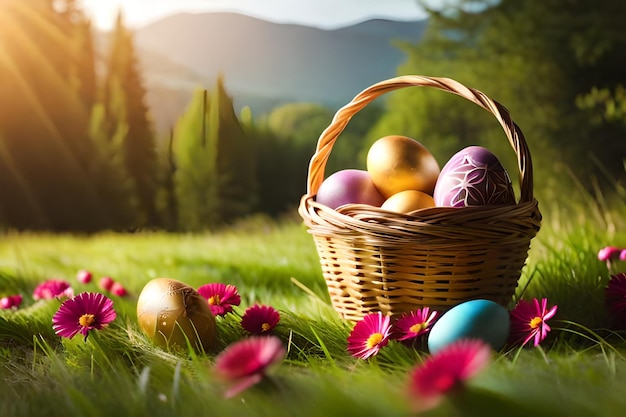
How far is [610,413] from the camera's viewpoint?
81 centimetres

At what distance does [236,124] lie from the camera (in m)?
4.40

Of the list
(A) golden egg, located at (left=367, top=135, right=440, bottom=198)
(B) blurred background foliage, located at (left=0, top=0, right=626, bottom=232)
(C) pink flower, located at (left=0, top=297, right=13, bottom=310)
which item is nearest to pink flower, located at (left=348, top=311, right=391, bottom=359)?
(A) golden egg, located at (left=367, top=135, right=440, bottom=198)

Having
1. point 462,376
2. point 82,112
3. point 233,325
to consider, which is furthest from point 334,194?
point 82,112

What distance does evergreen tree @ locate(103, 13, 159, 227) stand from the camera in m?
4.98

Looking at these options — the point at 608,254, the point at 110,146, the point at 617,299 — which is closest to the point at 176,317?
the point at 617,299

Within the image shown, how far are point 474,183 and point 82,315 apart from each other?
825 mm

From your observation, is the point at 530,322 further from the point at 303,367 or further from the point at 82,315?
the point at 82,315

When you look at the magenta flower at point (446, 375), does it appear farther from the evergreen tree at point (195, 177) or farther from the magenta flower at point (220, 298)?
the evergreen tree at point (195, 177)

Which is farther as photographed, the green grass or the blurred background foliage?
the blurred background foliage

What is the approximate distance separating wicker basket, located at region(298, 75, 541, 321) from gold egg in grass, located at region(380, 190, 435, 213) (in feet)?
0.27

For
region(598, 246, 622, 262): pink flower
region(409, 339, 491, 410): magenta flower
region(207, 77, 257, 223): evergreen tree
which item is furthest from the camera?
region(207, 77, 257, 223): evergreen tree

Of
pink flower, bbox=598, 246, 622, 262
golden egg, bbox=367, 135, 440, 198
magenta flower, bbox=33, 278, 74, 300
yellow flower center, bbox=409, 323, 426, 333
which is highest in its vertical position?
golden egg, bbox=367, 135, 440, 198

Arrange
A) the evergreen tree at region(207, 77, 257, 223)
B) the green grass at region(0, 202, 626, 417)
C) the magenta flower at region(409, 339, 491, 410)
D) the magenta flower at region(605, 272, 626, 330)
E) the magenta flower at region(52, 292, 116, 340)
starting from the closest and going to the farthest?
the magenta flower at region(409, 339, 491, 410) < the green grass at region(0, 202, 626, 417) < the magenta flower at region(52, 292, 116, 340) < the magenta flower at region(605, 272, 626, 330) < the evergreen tree at region(207, 77, 257, 223)

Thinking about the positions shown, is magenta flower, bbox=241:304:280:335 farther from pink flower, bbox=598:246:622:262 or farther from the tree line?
the tree line
